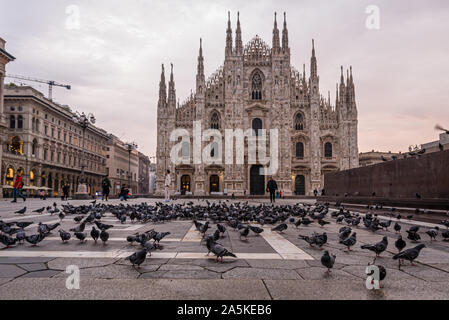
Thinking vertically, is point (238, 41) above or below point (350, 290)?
above

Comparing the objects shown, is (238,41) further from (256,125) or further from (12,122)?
(12,122)

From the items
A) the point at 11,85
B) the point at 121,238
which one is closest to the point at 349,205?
the point at 121,238

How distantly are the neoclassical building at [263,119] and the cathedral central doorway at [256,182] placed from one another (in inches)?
5.1

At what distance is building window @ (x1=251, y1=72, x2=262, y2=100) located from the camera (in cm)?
4278

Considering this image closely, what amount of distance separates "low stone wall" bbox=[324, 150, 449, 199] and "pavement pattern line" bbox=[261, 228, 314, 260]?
4.77 metres

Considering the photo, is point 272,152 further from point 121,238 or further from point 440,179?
point 121,238

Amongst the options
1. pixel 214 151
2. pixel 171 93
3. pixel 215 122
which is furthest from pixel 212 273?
pixel 171 93

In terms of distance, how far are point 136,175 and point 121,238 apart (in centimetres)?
9853

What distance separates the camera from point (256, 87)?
141 ft

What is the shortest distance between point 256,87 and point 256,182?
41.3ft

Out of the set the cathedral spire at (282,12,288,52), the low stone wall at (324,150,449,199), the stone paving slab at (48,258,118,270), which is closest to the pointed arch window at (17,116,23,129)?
the cathedral spire at (282,12,288,52)

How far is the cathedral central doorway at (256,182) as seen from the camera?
138ft

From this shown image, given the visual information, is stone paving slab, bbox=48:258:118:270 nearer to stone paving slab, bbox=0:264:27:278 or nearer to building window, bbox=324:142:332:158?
stone paving slab, bbox=0:264:27:278

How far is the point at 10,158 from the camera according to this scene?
3928 cm
